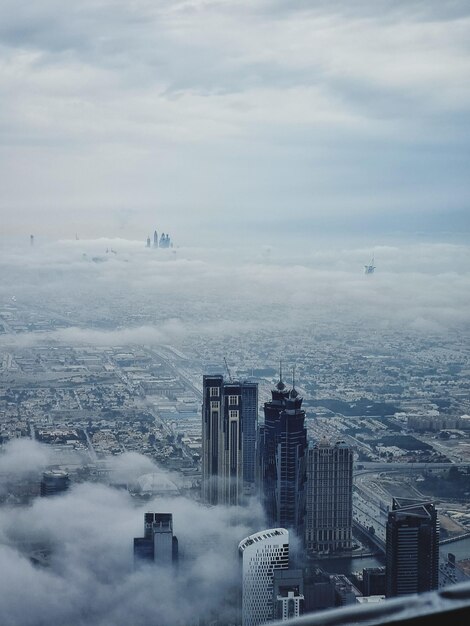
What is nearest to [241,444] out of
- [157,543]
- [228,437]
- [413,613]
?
[228,437]

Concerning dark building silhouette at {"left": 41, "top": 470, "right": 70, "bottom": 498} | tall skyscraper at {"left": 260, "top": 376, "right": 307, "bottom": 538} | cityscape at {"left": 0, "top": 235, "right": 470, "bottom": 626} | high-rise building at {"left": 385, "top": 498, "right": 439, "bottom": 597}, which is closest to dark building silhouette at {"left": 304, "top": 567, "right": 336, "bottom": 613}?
cityscape at {"left": 0, "top": 235, "right": 470, "bottom": 626}

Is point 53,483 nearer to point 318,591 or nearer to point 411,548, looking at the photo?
point 318,591

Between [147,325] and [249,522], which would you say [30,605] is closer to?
[249,522]

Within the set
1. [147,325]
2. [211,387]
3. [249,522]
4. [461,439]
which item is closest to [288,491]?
[249,522]

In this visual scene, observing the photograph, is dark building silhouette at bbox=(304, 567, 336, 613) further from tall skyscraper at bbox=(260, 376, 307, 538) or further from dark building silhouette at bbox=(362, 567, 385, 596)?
tall skyscraper at bbox=(260, 376, 307, 538)

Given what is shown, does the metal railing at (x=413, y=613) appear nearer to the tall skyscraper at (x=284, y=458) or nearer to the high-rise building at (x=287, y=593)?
the high-rise building at (x=287, y=593)

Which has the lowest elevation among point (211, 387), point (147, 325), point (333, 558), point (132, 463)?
point (333, 558)

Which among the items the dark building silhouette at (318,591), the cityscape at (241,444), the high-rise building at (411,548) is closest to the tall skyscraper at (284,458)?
the cityscape at (241,444)
